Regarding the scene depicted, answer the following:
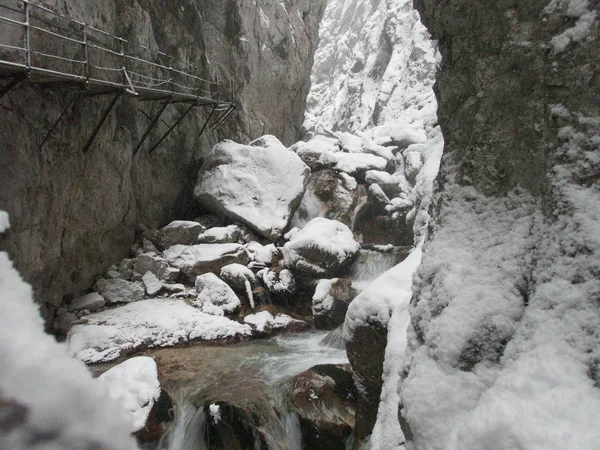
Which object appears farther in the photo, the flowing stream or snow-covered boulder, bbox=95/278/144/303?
snow-covered boulder, bbox=95/278/144/303

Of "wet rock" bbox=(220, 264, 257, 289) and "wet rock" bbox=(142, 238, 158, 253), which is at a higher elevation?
"wet rock" bbox=(142, 238, 158, 253)

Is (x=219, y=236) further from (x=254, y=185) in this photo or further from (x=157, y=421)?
(x=157, y=421)

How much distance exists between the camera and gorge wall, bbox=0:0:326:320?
620 centimetres

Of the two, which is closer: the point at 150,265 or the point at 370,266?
the point at 150,265

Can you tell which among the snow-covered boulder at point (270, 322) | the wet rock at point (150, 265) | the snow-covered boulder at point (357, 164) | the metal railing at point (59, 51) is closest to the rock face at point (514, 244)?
the metal railing at point (59, 51)

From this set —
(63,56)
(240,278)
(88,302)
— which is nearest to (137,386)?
(88,302)

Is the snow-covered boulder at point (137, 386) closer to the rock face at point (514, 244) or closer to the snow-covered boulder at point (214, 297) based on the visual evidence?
the snow-covered boulder at point (214, 297)

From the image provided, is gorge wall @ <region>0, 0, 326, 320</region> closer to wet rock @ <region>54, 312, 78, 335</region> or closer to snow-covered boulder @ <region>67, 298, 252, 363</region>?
wet rock @ <region>54, 312, 78, 335</region>

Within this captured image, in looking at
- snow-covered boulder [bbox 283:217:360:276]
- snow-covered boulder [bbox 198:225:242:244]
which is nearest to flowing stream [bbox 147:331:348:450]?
snow-covered boulder [bbox 283:217:360:276]

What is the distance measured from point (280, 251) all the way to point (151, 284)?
3.51 m

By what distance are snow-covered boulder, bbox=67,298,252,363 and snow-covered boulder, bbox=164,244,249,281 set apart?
1.15 m

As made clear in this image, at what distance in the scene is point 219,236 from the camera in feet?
34.7

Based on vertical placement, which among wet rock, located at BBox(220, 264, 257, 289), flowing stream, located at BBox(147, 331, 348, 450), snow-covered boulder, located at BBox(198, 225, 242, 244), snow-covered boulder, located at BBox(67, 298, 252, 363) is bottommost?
flowing stream, located at BBox(147, 331, 348, 450)

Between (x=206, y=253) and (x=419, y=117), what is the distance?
91.8 ft
